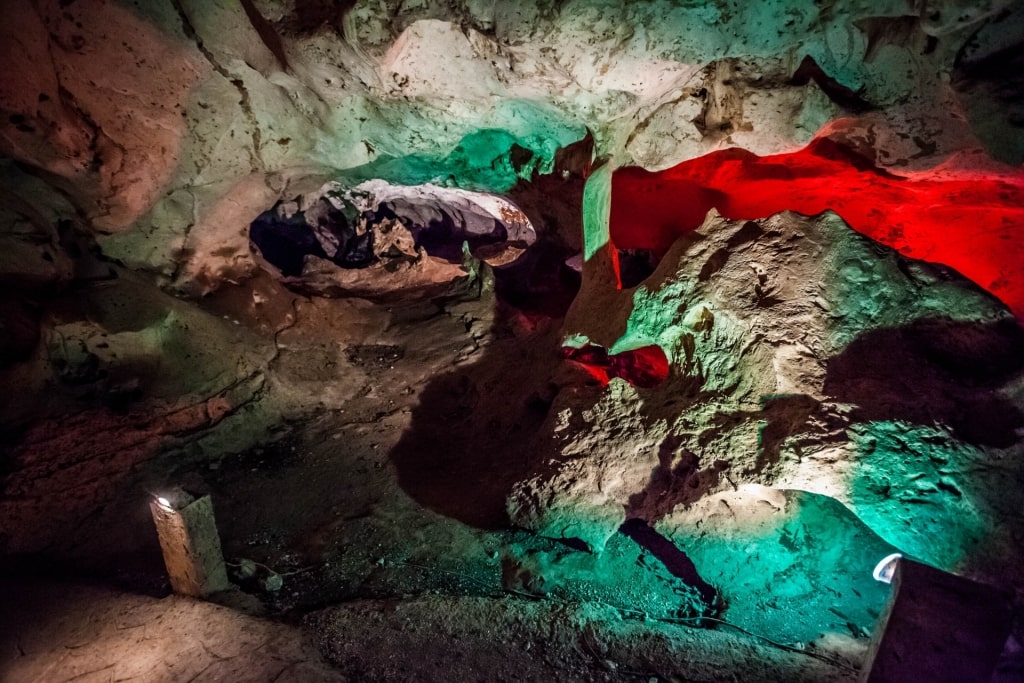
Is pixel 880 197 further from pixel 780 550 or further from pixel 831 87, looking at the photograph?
pixel 780 550

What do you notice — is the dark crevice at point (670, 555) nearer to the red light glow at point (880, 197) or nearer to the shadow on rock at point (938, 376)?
the shadow on rock at point (938, 376)

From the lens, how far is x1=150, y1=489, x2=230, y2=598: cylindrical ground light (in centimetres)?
297

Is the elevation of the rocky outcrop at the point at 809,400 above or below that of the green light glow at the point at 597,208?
below

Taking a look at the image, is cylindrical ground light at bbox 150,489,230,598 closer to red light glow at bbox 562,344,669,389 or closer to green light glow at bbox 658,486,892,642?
green light glow at bbox 658,486,892,642

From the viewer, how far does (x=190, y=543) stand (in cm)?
299

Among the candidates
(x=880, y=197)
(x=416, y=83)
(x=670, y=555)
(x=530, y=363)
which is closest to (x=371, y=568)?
(x=670, y=555)

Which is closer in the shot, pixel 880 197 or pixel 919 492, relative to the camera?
pixel 919 492

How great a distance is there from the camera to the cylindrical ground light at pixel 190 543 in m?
2.97

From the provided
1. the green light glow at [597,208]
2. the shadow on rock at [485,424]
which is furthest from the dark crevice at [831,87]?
the shadow on rock at [485,424]

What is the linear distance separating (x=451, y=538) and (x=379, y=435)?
6.36 feet

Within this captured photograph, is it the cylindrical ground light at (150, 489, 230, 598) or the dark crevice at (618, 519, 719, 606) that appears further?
the dark crevice at (618, 519, 719, 606)

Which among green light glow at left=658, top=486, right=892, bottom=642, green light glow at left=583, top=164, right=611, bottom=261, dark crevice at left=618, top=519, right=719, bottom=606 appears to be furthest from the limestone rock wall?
dark crevice at left=618, top=519, right=719, bottom=606

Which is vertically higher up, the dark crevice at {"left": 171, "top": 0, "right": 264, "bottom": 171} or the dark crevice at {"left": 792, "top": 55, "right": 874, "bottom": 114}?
the dark crevice at {"left": 171, "top": 0, "right": 264, "bottom": 171}

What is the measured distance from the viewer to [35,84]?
12.9ft
